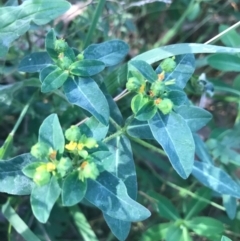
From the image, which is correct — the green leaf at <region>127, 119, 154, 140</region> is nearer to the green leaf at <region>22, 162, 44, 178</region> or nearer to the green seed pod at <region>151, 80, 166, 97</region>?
the green seed pod at <region>151, 80, 166, 97</region>

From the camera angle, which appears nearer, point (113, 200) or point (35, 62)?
point (113, 200)

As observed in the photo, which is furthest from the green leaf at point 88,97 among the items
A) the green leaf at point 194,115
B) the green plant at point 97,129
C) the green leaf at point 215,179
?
the green leaf at point 215,179

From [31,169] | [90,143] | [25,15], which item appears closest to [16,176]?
[31,169]

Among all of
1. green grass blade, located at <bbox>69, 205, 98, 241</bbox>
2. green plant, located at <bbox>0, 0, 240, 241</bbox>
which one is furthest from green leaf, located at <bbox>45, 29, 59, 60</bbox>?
green grass blade, located at <bbox>69, 205, 98, 241</bbox>

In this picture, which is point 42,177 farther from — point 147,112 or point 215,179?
point 215,179

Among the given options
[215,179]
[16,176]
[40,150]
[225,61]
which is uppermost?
[40,150]
